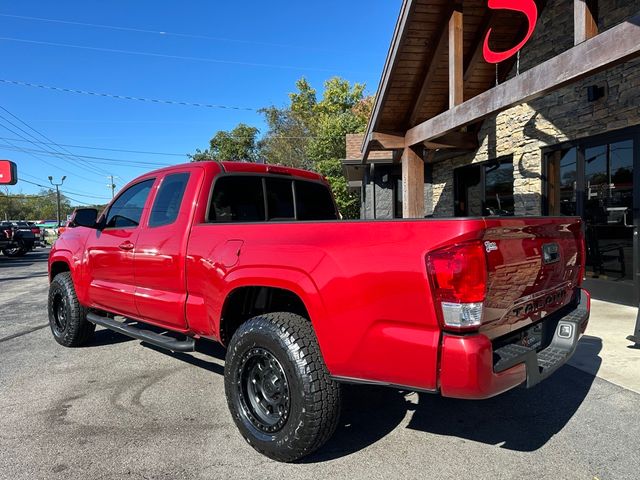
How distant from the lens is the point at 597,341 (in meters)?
5.29

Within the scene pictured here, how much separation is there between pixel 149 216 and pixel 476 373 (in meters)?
3.16

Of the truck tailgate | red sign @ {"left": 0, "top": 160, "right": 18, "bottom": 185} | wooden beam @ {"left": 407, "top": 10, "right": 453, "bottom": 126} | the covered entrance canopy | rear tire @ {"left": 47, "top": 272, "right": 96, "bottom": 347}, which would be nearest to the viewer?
the truck tailgate

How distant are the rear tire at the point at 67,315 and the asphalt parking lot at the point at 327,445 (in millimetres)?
643

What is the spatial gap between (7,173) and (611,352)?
3270 cm

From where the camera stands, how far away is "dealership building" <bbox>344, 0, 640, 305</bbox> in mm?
6523

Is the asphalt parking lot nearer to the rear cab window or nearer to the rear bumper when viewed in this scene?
the rear bumper

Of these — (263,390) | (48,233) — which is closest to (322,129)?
(263,390)

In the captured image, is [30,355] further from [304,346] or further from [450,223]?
[450,223]

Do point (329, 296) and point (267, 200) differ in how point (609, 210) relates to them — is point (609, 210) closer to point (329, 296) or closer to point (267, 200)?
point (267, 200)

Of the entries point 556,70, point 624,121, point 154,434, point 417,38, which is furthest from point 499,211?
point 154,434

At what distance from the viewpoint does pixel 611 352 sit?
492 cm

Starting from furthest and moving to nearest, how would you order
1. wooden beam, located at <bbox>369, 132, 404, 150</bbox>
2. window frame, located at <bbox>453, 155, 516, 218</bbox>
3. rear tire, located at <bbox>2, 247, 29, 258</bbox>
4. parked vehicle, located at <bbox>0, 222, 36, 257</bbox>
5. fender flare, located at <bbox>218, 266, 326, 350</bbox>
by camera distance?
rear tire, located at <bbox>2, 247, 29, 258</bbox> < parked vehicle, located at <bbox>0, 222, 36, 257</bbox> < window frame, located at <bbox>453, 155, 516, 218</bbox> < wooden beam, located at <bbox>369, 132, 404, 150</bbox> < fender flare, located at <bbox>218, 266, 326, 350</bbox>

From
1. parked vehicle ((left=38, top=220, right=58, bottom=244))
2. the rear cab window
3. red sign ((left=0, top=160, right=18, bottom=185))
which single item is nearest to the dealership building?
the rear cab window

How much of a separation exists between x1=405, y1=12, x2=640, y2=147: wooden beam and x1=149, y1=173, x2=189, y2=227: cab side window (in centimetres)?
413
